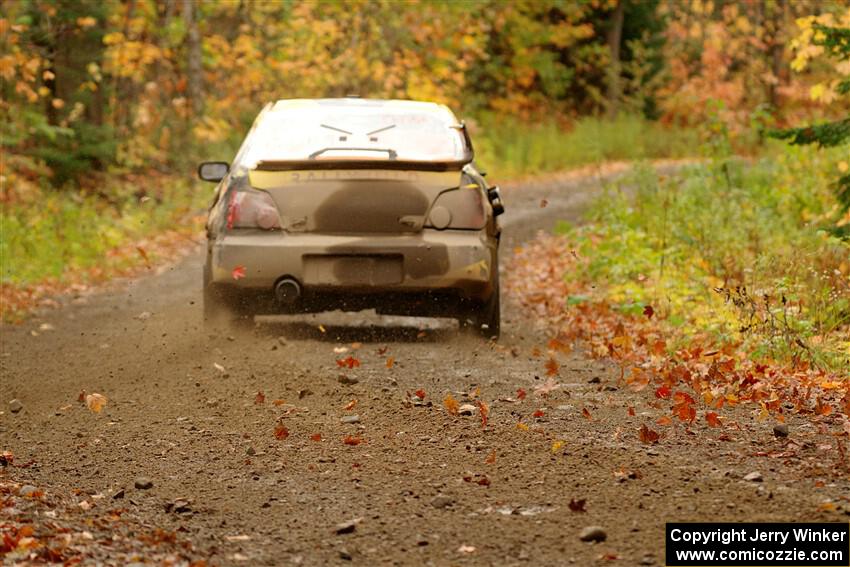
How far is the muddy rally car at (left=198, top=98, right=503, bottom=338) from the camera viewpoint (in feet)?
30.9

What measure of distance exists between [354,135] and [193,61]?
52.3 ft

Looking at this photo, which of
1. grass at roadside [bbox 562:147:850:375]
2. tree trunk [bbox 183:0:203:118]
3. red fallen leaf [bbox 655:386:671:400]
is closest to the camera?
red fallen leaf [bbox 655:386:671:400]

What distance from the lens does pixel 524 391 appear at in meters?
7.77

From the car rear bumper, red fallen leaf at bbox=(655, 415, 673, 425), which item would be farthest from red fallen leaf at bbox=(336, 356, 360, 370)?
red fallen leaf at bbox=(655, 415, 673, 425)

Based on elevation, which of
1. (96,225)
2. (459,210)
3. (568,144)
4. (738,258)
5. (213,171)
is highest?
(213,171)

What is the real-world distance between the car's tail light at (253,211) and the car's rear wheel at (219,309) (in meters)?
0.47

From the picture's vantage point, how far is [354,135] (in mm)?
10070

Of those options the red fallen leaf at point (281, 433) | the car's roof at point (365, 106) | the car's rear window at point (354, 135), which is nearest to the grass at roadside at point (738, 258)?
the car's rear window at point (354, 135)

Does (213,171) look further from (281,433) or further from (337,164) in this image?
(281,433)

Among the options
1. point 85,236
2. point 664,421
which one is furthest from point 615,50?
point 664,421

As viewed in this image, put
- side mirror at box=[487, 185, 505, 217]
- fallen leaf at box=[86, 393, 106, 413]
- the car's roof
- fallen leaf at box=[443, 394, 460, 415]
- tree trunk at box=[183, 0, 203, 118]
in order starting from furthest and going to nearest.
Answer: tree trunk at box=[183, 0, 203, 118] < the car's roof < side mirror at box=[487, 185, 505, 217] < fallen leaf at box=[86, 393, 106, 413] < fallen leaf at box=[443, 394, 460, 415]

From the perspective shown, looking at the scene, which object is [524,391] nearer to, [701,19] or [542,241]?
[542,241]

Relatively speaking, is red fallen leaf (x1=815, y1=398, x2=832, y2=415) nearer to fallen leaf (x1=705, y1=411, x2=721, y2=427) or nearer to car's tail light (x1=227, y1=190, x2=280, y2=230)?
fallen leaf (x1=705, y1=411, x2=721, y2=427)

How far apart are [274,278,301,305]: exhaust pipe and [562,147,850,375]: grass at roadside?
8.88ft
